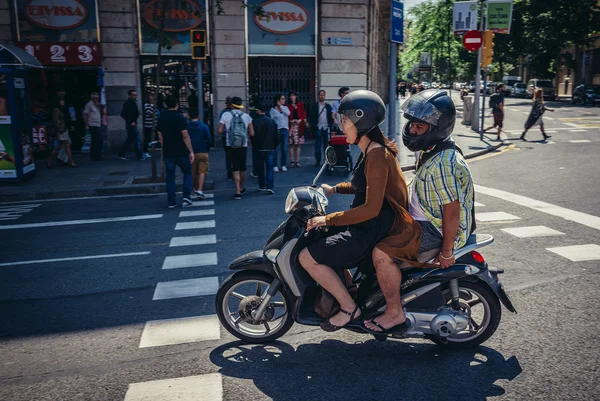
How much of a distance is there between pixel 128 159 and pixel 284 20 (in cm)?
683

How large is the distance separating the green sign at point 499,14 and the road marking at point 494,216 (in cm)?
1735

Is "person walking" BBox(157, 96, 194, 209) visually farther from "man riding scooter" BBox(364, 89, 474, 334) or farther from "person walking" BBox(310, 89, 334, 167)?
"man riding scooter" BBox(364, 89, 474, 334)

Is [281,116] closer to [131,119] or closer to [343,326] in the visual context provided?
[131,119]

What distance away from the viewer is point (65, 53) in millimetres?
16891

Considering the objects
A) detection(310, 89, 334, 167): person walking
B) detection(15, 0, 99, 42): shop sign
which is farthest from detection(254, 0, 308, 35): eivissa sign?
detection(310, 89, 334, 167): person walking

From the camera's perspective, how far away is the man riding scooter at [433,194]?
3785 millimetres

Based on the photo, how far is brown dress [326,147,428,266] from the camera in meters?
3.67

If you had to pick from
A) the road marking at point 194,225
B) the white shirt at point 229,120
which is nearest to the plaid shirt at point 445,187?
the road marking at point 194,225

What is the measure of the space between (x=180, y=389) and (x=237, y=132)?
7103 mm

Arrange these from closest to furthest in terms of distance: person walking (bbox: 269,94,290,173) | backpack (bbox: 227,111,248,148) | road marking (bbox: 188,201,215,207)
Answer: road marking (bbox: 188,201,215,207) → backpack (bbox: 227,111,248,148) → person walking (bbox: 269,94,290,173)

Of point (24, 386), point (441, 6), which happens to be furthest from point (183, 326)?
point (441, 6)

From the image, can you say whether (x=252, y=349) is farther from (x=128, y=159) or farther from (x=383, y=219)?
(x=128, y=159)

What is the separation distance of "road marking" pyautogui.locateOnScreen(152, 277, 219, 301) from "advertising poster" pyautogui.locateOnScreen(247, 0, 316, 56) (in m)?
13.8

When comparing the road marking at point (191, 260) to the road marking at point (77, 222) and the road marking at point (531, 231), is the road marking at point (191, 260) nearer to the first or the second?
the road marking at point (77, 222)
